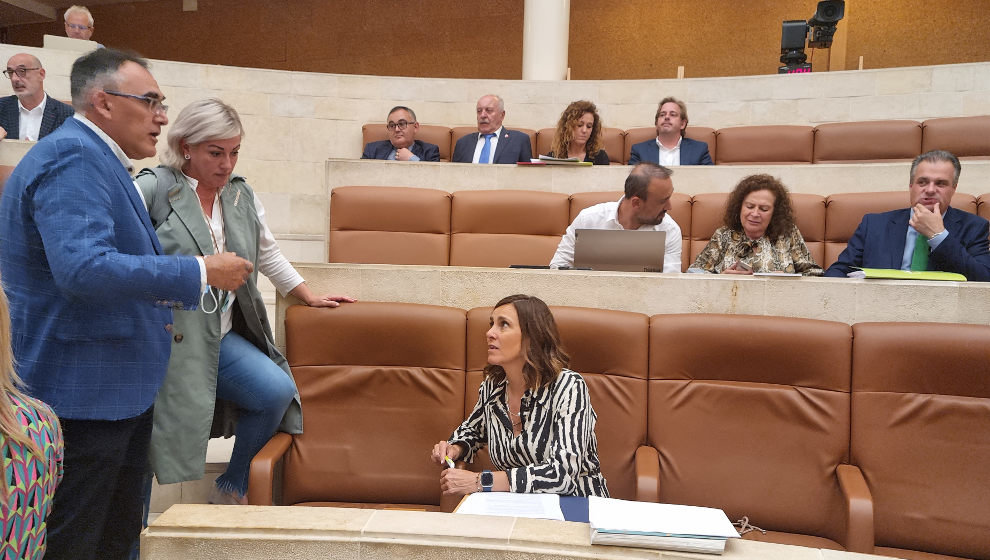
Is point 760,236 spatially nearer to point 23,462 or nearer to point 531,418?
point 531,418

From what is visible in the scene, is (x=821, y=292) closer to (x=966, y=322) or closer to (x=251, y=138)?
(x=966, y=322)

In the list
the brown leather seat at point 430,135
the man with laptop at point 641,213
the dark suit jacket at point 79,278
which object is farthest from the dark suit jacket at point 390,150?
the dark suit jacket at point 79,278

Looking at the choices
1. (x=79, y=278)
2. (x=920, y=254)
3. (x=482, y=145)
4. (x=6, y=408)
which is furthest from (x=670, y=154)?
(x=6, y=408)

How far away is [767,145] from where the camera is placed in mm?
4102

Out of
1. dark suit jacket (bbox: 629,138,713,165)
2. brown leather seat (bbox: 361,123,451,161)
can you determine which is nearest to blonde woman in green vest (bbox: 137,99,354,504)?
dark suit jacket (bbox: 629,138,713,165)

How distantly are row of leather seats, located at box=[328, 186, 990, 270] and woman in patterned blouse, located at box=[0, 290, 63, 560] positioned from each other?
7.02ft

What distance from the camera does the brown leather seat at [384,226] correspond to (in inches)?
114

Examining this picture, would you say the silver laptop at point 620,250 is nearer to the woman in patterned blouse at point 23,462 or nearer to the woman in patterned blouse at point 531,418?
the woman in patterned blouse at point 531,418

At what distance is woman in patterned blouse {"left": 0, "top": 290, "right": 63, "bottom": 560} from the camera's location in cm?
69

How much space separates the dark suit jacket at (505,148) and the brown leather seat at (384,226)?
43.2 inches

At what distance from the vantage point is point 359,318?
1.76 meters

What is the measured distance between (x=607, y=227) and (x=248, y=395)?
4.82 feet

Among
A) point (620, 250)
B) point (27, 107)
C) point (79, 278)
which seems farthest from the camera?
point (27, 107)

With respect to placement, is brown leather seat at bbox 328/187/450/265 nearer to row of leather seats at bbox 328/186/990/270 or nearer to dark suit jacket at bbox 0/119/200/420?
row of leather seats at bbox 328/186/990/270
